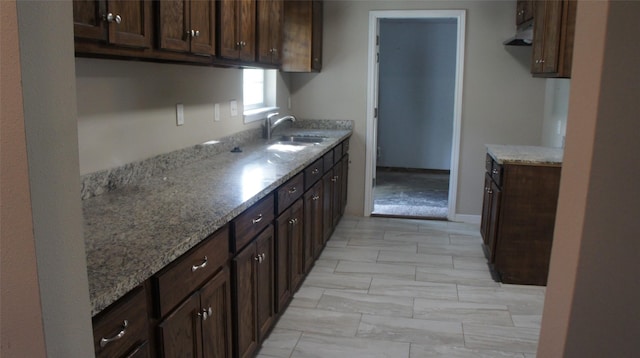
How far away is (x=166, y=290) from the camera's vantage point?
1572mm

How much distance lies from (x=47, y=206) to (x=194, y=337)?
3.52 feet

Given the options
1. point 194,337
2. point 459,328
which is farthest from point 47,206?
point 459,328

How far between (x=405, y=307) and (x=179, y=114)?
5.79 feet

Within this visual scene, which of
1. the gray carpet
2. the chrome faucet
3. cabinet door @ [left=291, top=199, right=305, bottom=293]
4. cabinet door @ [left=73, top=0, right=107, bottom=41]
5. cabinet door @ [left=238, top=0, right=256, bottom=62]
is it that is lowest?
the gray carpet

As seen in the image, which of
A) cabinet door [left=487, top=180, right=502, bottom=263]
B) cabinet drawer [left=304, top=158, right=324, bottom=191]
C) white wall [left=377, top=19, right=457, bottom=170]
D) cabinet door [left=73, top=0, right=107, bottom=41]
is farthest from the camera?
white wall [left=377, top=19, right=457, bottom=170]

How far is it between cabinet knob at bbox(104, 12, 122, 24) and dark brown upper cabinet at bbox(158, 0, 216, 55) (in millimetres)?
295

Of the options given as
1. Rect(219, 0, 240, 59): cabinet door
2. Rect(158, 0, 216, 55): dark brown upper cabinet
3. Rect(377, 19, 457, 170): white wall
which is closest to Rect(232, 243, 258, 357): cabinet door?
Rect(158, 0, 216, 55): dark brown upper cabinet

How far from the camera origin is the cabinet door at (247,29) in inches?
116

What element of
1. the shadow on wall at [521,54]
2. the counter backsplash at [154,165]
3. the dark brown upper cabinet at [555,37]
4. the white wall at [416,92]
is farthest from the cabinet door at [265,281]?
the white wall at [416,92]

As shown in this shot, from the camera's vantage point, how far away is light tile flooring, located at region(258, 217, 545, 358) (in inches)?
110

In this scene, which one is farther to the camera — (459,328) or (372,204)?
(372,204)

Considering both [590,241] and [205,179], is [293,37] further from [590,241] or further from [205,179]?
[590,241]

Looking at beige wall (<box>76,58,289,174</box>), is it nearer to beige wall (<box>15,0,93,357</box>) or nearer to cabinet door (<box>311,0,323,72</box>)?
beige wall (<box>15,0,93,357</box>)

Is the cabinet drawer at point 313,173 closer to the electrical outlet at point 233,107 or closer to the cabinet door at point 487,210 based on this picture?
the electrical outlet at point 233,107
